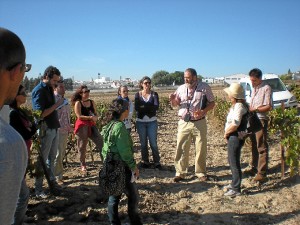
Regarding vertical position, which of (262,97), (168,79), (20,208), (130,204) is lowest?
(130,204)

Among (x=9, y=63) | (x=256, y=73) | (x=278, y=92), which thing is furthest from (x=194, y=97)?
(x=278, y=92)

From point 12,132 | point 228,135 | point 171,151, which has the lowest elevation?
point 171,151

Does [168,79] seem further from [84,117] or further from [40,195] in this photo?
[40,195]

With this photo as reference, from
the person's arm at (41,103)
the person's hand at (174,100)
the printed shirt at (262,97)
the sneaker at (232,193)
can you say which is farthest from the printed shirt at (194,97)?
the person's arm at (41,103)

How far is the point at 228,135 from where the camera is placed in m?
5.04

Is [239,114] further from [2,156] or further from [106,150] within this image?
[2,156]

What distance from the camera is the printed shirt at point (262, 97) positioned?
5.80m

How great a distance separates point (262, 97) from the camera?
230 inches

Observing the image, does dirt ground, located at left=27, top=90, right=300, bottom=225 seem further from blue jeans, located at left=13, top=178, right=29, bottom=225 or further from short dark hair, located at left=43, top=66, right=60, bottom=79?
short dark hair, located at left=43, top=66, right=60, bottom=79

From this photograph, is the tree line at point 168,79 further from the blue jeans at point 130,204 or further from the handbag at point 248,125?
the blue jeans at point 130,204

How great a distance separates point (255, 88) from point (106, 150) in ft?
11.4

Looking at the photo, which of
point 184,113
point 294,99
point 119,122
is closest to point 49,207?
point 119,122

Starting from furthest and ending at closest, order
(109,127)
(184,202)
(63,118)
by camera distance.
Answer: (63,118)
(184,202)
(109,127)

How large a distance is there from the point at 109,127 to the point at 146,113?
307cm
